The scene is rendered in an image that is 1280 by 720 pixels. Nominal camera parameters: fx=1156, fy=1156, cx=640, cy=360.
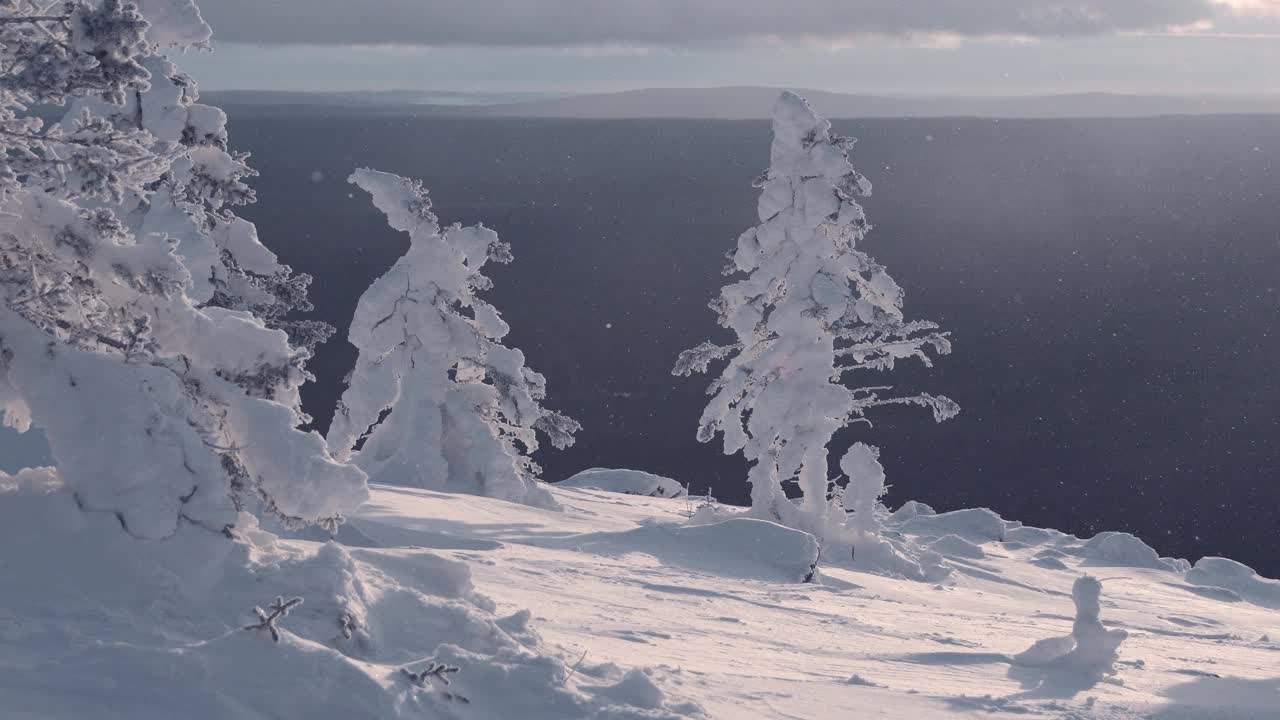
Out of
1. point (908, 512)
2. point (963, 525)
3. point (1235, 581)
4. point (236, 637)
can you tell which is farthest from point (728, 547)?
point (908, 512)

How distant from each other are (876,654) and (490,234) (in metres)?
16.1

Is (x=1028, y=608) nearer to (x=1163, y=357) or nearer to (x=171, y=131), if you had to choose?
(x=171, y=131)

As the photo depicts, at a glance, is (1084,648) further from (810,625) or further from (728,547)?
(728,547)

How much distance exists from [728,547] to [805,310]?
21.6 ft

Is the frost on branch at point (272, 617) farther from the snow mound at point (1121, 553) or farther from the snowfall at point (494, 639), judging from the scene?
the snow mound at point (1121, 553)

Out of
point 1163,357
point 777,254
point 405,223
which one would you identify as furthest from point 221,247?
point 1163,357

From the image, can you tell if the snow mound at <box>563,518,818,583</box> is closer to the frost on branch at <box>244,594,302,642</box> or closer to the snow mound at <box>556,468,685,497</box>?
the frost on branch at <box>244,594,302,642</box>

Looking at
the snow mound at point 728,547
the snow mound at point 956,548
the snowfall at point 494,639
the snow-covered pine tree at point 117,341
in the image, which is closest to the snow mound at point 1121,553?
the snow mound at point 956,548

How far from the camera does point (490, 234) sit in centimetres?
2503

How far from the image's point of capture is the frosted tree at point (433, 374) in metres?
24.8

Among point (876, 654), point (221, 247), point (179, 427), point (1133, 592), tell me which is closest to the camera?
point (179, 427)

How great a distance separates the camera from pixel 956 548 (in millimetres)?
26141

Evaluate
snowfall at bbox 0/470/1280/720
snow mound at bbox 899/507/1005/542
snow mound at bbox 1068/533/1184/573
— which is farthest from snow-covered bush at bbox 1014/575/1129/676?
snow mound at bbox 899/507/1005/542

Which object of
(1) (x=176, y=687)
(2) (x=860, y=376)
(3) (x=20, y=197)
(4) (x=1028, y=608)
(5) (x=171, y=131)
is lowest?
(1) (x=176, y=687)
